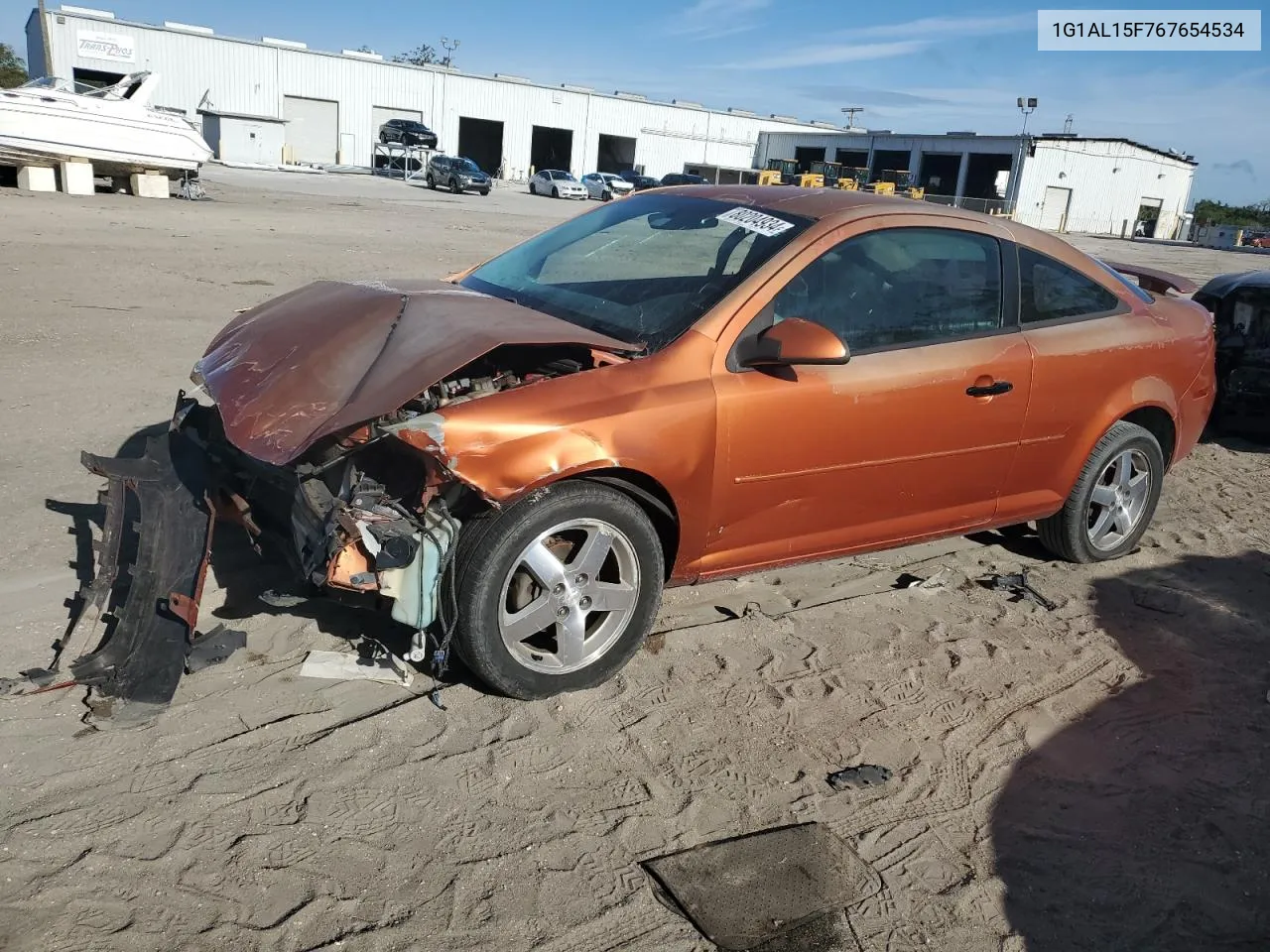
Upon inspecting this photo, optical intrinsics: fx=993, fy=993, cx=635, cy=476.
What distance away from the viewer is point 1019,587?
5000mm

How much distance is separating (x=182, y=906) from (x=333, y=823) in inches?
18.3

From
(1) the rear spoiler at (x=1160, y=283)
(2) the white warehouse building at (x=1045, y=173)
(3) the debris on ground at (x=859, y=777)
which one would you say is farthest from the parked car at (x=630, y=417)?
(2) the white warehouse building at (x=1045, y=173)

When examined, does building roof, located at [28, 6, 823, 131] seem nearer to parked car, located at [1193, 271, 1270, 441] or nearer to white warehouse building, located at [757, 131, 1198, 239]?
white warehouse building, located at [757, 131, 1198, 239]

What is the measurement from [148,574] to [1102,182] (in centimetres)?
6998

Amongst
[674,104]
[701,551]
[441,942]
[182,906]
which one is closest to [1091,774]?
[701,551]

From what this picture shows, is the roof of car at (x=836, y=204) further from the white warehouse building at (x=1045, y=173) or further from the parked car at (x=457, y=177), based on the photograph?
the white warehouse building at (x=1045, y=173)

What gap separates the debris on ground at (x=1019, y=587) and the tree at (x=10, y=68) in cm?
6287

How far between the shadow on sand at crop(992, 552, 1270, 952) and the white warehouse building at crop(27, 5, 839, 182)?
4970cm

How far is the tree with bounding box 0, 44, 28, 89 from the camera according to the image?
54759 millimetres

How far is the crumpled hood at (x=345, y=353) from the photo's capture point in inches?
130

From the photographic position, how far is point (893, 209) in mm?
4312

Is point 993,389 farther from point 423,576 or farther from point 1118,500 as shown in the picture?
point 423,576

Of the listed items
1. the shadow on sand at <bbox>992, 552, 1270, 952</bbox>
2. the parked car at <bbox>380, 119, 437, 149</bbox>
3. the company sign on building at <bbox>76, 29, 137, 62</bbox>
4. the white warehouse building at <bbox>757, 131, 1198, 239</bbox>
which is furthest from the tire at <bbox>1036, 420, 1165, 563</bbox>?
the company sign on building at <bbox>76, 29, 137, 62</bbox>

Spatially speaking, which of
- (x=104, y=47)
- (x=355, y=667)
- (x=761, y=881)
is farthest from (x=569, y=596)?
(x=104, y=47)
